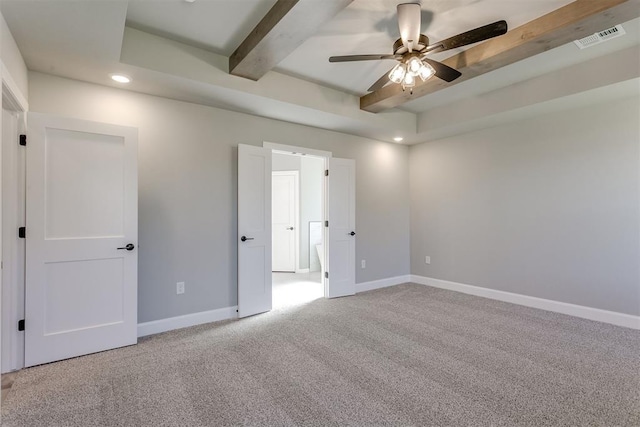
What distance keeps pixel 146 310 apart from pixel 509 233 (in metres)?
4.49

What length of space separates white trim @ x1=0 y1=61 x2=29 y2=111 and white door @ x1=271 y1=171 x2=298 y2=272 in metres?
4.21

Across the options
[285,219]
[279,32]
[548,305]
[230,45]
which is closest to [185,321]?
[230,45]

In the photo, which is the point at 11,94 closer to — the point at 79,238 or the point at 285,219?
the point at 79,238

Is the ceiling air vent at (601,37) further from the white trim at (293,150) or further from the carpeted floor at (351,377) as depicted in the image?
the white trim at (293,150)

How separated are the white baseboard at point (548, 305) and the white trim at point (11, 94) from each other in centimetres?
528

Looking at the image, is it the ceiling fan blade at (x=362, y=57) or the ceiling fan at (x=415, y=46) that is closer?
the ceiling fan at (x=415, y=46)

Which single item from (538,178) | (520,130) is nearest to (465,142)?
(520,130)

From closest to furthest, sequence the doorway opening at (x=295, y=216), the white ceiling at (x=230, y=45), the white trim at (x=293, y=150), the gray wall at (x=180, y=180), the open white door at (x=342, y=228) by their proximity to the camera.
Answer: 1. the white ceiling at (x=230, y=45)
2. the gray wall at (x=180, y=180)
3. the white trim at (x=293, y=150)
4. the open white door at (x=342, y=228)
5. the doorway opening at (x=295, y=216)

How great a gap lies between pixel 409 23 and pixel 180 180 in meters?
2.59

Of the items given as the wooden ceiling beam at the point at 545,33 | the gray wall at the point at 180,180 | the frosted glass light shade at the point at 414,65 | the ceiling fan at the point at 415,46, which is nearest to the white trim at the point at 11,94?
the gray wall at the point at 180,180

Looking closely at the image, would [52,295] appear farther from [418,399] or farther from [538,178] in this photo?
[538,178]

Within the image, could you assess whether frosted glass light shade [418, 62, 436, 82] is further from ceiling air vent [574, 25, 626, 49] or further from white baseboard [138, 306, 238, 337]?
white baseboard [138, 306, 238, 337]

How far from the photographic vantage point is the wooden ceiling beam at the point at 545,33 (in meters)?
2.08

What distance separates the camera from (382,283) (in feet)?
16.4
